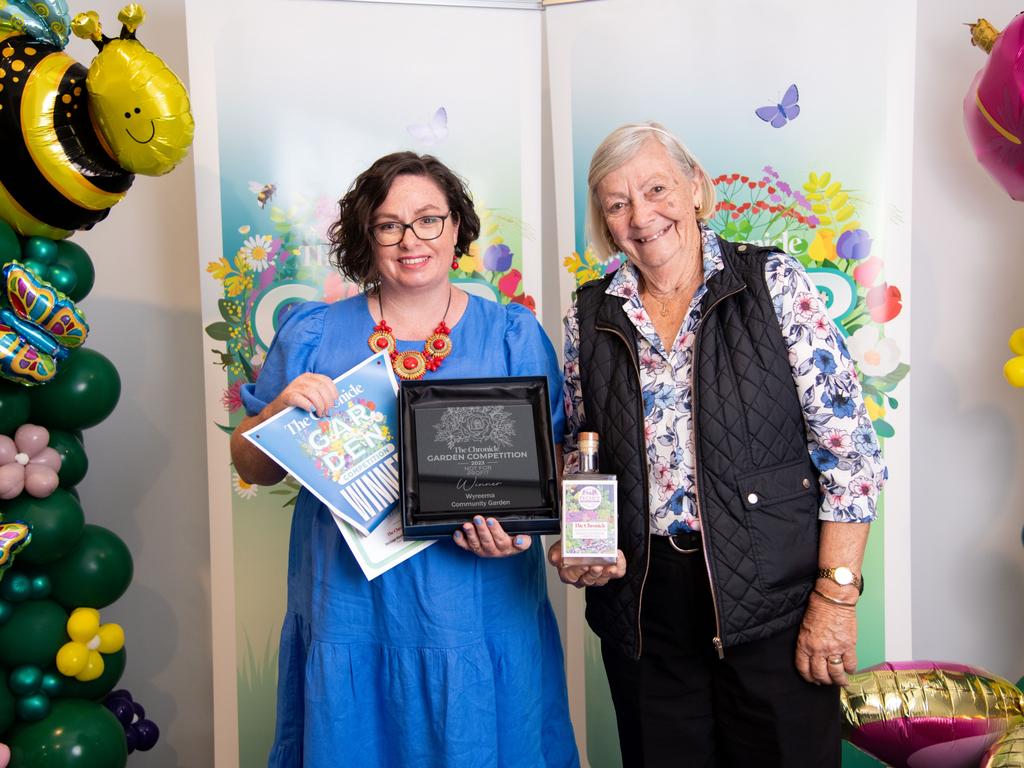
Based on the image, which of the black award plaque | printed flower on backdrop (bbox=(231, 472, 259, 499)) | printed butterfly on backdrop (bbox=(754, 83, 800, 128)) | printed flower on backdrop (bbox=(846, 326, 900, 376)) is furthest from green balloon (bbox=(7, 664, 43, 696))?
printed butterfly on backdrop (bbox=(754, 83, 800, 128))

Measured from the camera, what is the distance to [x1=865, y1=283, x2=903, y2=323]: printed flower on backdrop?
246 centimetres

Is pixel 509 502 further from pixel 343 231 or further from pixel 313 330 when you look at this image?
pixel 343 231

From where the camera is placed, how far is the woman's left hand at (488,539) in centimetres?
152

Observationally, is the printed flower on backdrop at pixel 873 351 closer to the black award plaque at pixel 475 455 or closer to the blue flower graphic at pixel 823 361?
the blue flower graphic at pixel 823 361

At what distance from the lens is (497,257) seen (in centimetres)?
265

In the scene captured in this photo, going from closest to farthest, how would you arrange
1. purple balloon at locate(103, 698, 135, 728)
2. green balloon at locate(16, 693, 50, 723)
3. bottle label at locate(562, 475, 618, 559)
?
1. bottle label at locate(562, 475, 618, 559)
2. green balloon at locate(16, 693, 50, 723)
3. purple balloon at locate(103, 698, 135, 728)

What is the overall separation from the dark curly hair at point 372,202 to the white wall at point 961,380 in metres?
1.55

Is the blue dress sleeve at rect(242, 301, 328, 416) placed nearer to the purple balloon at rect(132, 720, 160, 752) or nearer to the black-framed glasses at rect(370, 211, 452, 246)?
the black-framed glasses at rect(370, 211, 452, 246)

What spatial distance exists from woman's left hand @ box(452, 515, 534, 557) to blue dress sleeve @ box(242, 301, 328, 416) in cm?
42

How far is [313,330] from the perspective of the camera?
5.51 ft

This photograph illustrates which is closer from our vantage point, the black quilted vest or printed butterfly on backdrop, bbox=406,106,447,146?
the black quilted vest

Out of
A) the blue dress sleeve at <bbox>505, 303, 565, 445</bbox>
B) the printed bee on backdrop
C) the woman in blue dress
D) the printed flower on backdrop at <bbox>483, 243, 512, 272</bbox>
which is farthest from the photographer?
the printed flower on backdrop at <bbox>483, 243, 512, 272</bbox>

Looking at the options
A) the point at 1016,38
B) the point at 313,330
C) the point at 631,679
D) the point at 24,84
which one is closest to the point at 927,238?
the point at 1016,38

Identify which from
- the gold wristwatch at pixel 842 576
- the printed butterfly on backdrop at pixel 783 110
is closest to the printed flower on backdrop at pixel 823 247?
the printed butterfly on backdrop at pixel 783 110
